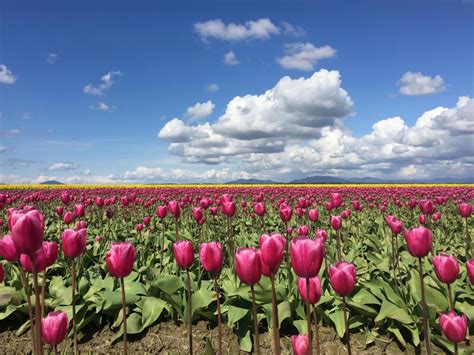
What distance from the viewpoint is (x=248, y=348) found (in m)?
3.82

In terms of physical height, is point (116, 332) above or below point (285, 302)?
below

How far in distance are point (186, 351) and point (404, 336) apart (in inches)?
94.4

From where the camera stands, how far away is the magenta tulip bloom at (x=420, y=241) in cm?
267

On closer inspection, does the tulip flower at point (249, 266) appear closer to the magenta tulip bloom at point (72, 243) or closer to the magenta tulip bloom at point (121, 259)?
the magenta tulip bloom at point (121, 259)

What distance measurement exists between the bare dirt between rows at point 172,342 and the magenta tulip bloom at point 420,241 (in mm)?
1647

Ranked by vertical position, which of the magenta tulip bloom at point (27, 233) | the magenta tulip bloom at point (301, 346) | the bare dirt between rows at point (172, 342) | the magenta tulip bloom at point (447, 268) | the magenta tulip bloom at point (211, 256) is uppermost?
the magenta tulip bloom at point (27, 233)

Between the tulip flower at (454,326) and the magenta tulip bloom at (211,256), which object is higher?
the magenta tulip bloom at (211,256)

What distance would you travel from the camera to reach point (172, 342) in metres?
4.03

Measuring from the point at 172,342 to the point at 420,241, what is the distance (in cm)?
285

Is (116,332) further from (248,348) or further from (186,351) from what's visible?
(248,348)

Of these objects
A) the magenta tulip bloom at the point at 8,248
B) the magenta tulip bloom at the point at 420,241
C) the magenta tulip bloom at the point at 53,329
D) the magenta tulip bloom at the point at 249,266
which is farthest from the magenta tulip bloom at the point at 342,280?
the magenta tulip bloom at the point at 8,248

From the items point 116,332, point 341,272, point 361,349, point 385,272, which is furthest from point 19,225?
point 385,272

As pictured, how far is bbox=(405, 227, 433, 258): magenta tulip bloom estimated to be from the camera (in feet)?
8.75

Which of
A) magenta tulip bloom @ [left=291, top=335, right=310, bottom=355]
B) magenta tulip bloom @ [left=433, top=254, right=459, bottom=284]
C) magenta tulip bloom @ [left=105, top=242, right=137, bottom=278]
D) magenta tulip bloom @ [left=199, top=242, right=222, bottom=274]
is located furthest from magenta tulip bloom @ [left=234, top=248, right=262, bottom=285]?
magenta tulip bloom @ [left=433, top=254, right=459, bottom=284]
